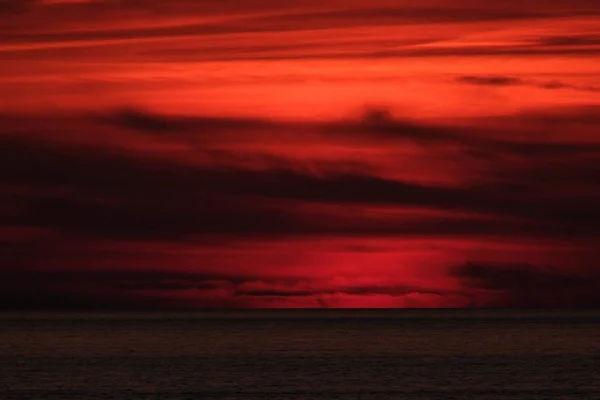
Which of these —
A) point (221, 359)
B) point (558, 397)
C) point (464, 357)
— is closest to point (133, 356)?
point (221, 359)

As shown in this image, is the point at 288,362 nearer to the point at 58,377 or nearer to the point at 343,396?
the point at 58,377

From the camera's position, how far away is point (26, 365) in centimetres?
10338

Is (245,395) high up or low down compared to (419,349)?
down

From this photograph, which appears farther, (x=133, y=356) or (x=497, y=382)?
(x=133, y=356)

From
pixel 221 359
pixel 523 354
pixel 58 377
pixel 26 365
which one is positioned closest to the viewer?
pixel 58 377

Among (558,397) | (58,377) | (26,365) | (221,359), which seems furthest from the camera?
(221,359)

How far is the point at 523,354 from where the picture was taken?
122 meters

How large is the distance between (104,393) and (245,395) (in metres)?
7.92

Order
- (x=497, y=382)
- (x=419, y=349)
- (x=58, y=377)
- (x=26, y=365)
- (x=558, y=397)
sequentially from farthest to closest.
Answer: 1. (x=419, y=349)
2. (x=26, y=365)
3. (x=58, y=377)
4. (x=497, y=382)
5. (x=558, y=397)

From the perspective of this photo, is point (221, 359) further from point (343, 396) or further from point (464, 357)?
point (343, 396)

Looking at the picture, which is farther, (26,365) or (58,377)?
(26,365)

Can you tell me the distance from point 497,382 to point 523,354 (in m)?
42.2

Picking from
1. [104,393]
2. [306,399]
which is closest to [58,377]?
[104,393]

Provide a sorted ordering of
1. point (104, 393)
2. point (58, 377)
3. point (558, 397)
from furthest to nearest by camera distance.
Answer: point (58, 377), point (104, 393), point (558, 397)
